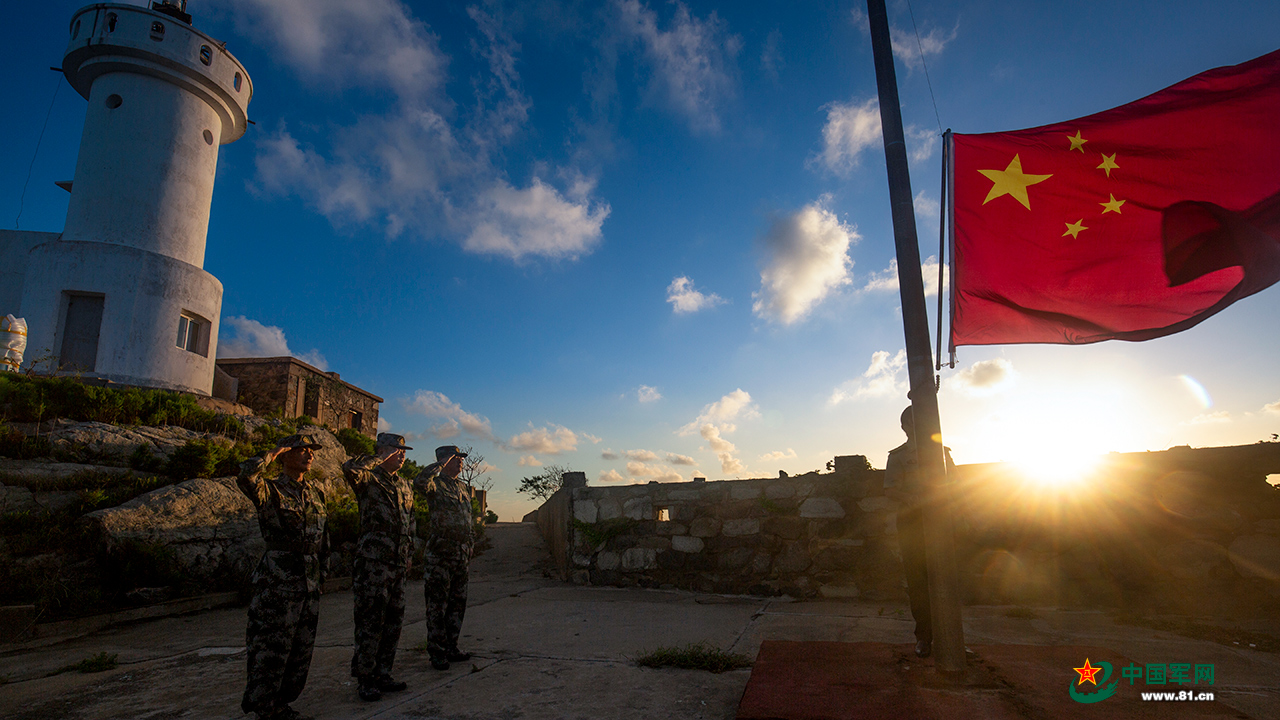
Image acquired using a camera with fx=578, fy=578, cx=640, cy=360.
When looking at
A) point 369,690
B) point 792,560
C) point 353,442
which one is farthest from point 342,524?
point 353,442

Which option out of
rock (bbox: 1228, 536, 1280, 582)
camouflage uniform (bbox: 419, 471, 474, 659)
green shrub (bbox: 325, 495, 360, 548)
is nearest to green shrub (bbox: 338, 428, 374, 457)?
green shrub (bbox: 325, 495, 360, 548)

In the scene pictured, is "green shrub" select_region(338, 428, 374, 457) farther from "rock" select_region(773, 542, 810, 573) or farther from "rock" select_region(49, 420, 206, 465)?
"rock" select_region(773, 542, 810, 573)

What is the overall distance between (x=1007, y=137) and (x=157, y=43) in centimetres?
1870

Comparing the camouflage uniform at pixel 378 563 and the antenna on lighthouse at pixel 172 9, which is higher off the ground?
the antenna on lighthouse at pixel 172 9

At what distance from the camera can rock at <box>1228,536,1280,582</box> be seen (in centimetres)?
471

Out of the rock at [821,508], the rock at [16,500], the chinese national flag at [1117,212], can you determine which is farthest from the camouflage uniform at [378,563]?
the rock at [16,500]

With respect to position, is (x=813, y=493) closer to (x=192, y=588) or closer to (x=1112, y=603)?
(x=1112, y=603)

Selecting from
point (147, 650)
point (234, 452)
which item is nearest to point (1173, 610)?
point (147, 650)

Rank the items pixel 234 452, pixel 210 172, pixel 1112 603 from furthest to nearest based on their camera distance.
Answer: 1. pixel 210 172
2. pixel 234 452
3. pixel 1112 603

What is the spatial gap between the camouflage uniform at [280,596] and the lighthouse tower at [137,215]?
1295cm

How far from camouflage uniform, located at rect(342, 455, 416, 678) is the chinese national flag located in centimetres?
376

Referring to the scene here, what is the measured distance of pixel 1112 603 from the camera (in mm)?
5191

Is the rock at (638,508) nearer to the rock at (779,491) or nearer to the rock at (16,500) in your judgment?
the rock at (779,491)

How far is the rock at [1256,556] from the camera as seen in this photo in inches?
186
